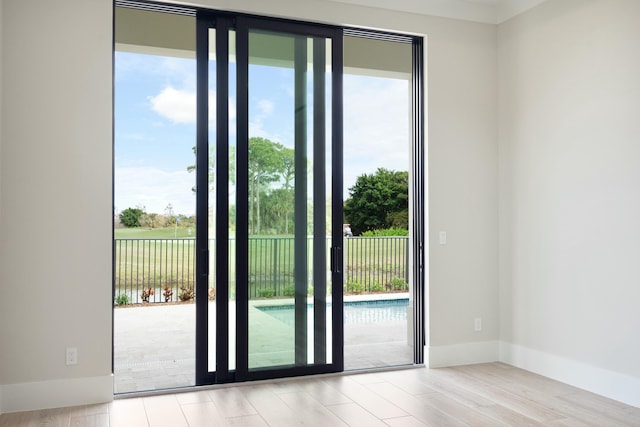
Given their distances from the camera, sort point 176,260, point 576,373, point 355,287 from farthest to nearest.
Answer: point 355,287, point 176,260, point 576,373

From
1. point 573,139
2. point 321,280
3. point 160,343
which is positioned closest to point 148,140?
point 160,343

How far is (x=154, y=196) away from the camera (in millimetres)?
9570

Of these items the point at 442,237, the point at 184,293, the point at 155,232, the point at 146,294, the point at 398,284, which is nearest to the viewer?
the point at 442,237

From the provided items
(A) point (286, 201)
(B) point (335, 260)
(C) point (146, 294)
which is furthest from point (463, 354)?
(C) point (146, 294)

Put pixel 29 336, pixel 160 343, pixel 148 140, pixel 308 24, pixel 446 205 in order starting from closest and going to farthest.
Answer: pixel 29 336
pixel 308 24
pixel 446 205
pixel 160 343
pixel 148 140

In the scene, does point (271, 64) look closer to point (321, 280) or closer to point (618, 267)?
point (321, 280)

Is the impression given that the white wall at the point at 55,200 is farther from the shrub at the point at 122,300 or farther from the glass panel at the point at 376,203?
the shrub at the point at 122,300

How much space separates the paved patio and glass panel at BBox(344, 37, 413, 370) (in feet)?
0.08

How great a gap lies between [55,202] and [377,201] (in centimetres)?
973

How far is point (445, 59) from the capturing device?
14.9 feet

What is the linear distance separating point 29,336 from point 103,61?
1.87 m

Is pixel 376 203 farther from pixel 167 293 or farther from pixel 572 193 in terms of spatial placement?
pixel 572 193

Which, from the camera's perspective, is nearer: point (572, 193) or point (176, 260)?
point (572, 193)

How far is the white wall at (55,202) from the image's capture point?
3383mm
